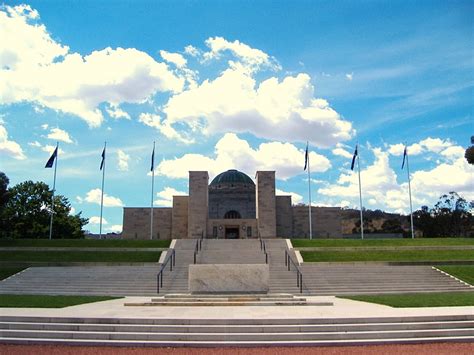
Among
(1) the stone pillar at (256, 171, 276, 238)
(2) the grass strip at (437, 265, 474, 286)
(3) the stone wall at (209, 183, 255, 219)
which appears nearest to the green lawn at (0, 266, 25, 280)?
(2) the grass strip at (437, 265, 474, 286)

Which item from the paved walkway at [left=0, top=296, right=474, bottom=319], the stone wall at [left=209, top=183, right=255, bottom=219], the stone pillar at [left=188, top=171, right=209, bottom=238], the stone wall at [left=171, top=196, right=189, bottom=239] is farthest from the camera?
the stone wall at [left=209, top=183, right=255, bottom=219]

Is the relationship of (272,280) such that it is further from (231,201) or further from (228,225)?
(231,201)

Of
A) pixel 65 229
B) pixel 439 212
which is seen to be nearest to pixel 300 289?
pixel 65 229

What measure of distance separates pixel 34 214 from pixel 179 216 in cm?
1394

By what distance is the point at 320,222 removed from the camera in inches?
1785

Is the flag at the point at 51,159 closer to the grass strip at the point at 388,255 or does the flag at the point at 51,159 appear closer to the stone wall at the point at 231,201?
the stone wall at the point at 231,201

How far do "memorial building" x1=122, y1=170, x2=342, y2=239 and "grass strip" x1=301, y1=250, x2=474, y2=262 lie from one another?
1496 centimetres

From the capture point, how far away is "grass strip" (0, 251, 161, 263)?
998 inches

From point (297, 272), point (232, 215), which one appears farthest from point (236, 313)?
point (232, 215)

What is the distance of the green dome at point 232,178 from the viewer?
5210cm

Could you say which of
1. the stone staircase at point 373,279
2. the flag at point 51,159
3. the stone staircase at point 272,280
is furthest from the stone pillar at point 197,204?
the stone staircase at point 373,279

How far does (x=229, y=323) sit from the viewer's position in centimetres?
968

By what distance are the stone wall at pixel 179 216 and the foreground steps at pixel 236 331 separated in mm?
33744

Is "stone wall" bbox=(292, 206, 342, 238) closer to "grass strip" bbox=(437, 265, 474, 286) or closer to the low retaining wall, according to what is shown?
"grass strip" bbox=(437, 265, 474, 286)
